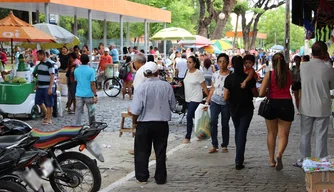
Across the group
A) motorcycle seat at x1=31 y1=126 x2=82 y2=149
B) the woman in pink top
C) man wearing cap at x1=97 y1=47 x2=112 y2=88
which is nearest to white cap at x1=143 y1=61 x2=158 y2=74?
motorcycle seat at x1=31 y1=126 x2=82 y2=149

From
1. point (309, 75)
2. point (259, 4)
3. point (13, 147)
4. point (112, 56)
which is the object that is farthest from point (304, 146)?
point (259, 4)

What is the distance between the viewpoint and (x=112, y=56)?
77.9 ft

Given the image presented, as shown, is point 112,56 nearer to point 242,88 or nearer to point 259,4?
point 242,88

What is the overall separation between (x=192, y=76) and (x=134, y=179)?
10.1 ft

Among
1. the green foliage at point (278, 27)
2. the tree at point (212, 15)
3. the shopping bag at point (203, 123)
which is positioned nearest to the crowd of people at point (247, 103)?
the shopping bag at point (203, 123)

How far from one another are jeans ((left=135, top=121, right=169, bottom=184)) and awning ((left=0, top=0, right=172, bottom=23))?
12145 millimetres

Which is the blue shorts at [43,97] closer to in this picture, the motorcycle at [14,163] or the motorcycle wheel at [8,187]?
the motorcycle at [14,163]

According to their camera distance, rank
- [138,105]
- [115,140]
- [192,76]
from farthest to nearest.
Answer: [115,140]
[192,76]
[138,105]

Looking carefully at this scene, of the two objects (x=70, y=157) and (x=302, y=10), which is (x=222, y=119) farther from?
(x=302, y=10)

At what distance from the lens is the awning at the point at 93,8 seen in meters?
19.8

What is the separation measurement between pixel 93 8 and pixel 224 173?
15.7 m

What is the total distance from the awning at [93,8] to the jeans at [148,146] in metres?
12.1

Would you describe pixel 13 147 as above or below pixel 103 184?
above

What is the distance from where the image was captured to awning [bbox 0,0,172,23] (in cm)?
1978
